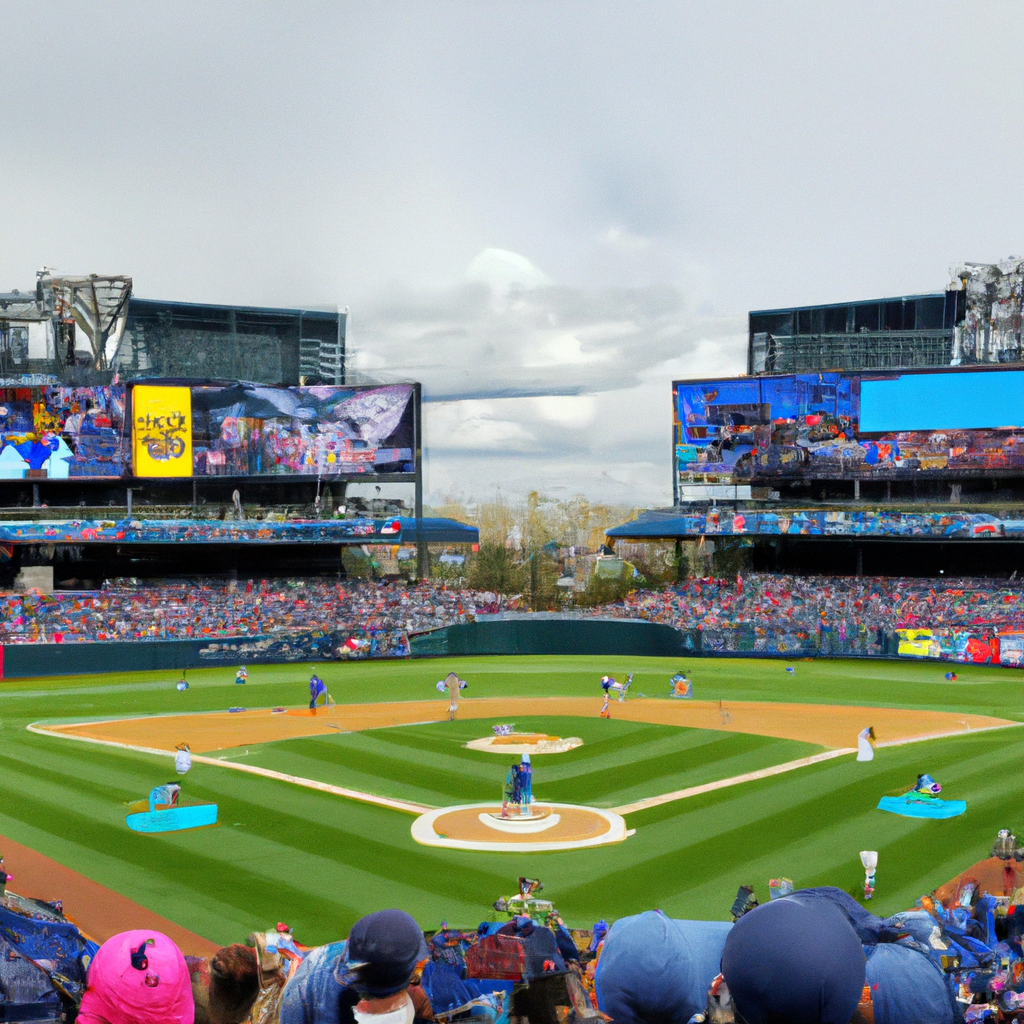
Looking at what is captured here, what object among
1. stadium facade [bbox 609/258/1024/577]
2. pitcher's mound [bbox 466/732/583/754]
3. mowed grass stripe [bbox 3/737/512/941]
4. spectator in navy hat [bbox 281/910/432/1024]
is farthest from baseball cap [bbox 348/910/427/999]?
stadium facade [bbox 609/258/1024/577]

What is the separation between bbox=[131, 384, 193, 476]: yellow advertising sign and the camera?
5034 cm

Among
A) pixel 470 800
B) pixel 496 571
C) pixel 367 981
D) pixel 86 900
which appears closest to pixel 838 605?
pixel 470 800

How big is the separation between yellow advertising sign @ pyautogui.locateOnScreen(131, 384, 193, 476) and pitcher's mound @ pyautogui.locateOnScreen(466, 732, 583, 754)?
3122 centimetres

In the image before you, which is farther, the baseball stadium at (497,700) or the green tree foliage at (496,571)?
the green tree foliage at (496,571)

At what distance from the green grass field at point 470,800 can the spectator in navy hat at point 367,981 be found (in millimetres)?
7458

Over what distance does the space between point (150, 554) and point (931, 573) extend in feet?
134

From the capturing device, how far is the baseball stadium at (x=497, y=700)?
6656 millimetres

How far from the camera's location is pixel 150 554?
53500 mm

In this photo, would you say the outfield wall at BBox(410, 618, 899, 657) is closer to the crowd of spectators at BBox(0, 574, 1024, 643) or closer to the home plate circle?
the crowd of spectators at BBox(0, 574, 1024, 643)

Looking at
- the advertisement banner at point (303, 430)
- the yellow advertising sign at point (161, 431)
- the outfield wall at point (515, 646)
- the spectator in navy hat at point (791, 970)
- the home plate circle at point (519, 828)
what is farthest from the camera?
the advertisement banner at point (303, 430)

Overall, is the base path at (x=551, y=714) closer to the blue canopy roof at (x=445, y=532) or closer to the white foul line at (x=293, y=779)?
the white foul line at (x=293, y=779)

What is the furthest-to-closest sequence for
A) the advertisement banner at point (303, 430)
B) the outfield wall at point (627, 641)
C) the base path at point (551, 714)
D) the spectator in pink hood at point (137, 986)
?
the advertisement banner at point (303, 430) → the outfield wall at point (627, 641) → the base path at point (551, 714) → the spectator in pink hood at point (137, 986)

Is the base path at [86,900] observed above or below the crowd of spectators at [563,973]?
below

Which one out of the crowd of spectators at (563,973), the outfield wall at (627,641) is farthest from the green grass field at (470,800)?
the outfield wall at (627,641)
